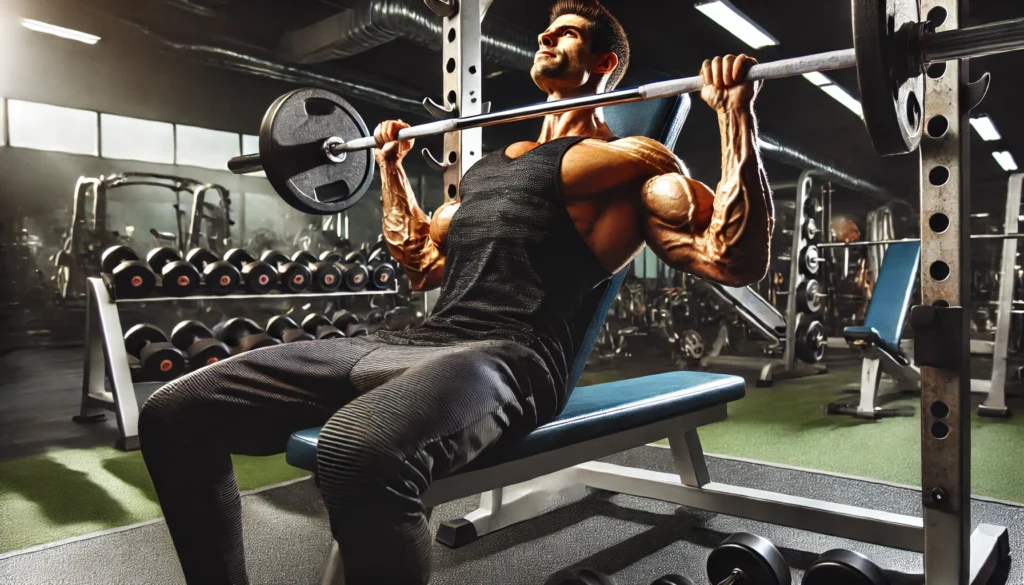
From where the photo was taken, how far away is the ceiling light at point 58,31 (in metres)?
4.75

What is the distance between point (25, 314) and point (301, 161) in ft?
13.4

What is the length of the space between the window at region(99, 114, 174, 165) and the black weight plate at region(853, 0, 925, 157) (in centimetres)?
556

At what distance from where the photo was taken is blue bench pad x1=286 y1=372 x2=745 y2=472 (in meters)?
1.22

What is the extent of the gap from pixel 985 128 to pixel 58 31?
380 inches

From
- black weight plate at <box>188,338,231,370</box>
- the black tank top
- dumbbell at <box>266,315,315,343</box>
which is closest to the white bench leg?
the black tank top

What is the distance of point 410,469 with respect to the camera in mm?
976

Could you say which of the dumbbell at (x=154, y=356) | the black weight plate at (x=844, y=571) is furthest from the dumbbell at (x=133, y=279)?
the black weight plate at (x=844, y=571)

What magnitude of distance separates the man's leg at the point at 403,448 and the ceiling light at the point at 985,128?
28.2ft

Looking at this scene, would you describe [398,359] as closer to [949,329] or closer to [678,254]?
[678,254]

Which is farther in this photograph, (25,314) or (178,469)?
(25,314)

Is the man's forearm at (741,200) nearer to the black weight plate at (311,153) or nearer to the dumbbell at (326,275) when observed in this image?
the black weight plate at (311,153)

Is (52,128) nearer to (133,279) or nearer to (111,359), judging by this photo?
(133,279)

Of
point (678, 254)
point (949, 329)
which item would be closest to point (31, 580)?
point (678, 254)

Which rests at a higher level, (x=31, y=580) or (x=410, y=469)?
(x=410, y=469)
